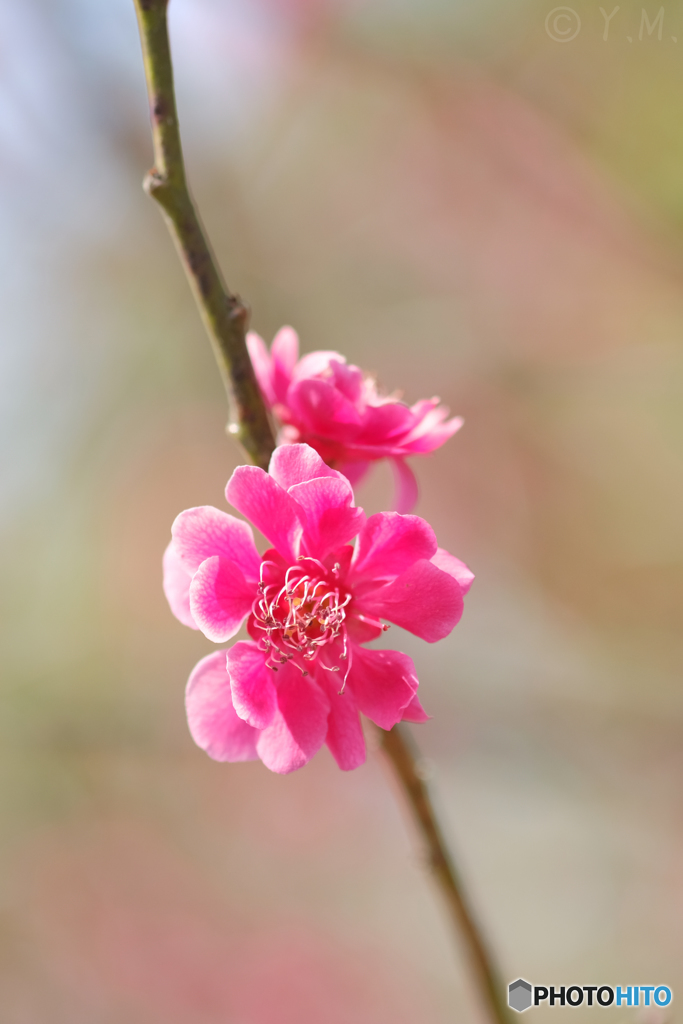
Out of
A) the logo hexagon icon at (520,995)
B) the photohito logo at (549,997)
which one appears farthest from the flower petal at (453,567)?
the logo hexagon icon at (520,995)

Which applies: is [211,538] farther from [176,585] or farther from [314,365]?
[314,365]

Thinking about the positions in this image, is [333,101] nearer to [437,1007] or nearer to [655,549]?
[655,549]

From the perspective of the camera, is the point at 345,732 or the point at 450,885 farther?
the point at 450,885

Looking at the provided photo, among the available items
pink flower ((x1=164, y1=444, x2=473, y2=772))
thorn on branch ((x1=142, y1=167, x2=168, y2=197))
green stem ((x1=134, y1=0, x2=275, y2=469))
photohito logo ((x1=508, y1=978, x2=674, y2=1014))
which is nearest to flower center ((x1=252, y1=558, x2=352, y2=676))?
pink flower ((x1=164, y1=444, x2=473, y2=772))

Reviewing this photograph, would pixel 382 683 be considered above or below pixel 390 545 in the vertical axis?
below

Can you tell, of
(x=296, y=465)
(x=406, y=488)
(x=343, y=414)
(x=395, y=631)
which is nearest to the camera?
(x=296, y=465)

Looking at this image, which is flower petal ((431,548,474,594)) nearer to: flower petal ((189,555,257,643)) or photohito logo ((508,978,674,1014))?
flower petal ((189,555,257,643))

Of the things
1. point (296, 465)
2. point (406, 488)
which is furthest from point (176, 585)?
point (406, 488)

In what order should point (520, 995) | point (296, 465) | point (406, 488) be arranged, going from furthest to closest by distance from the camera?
point (520, 995) < point (406, 488) < point (296, 465)
